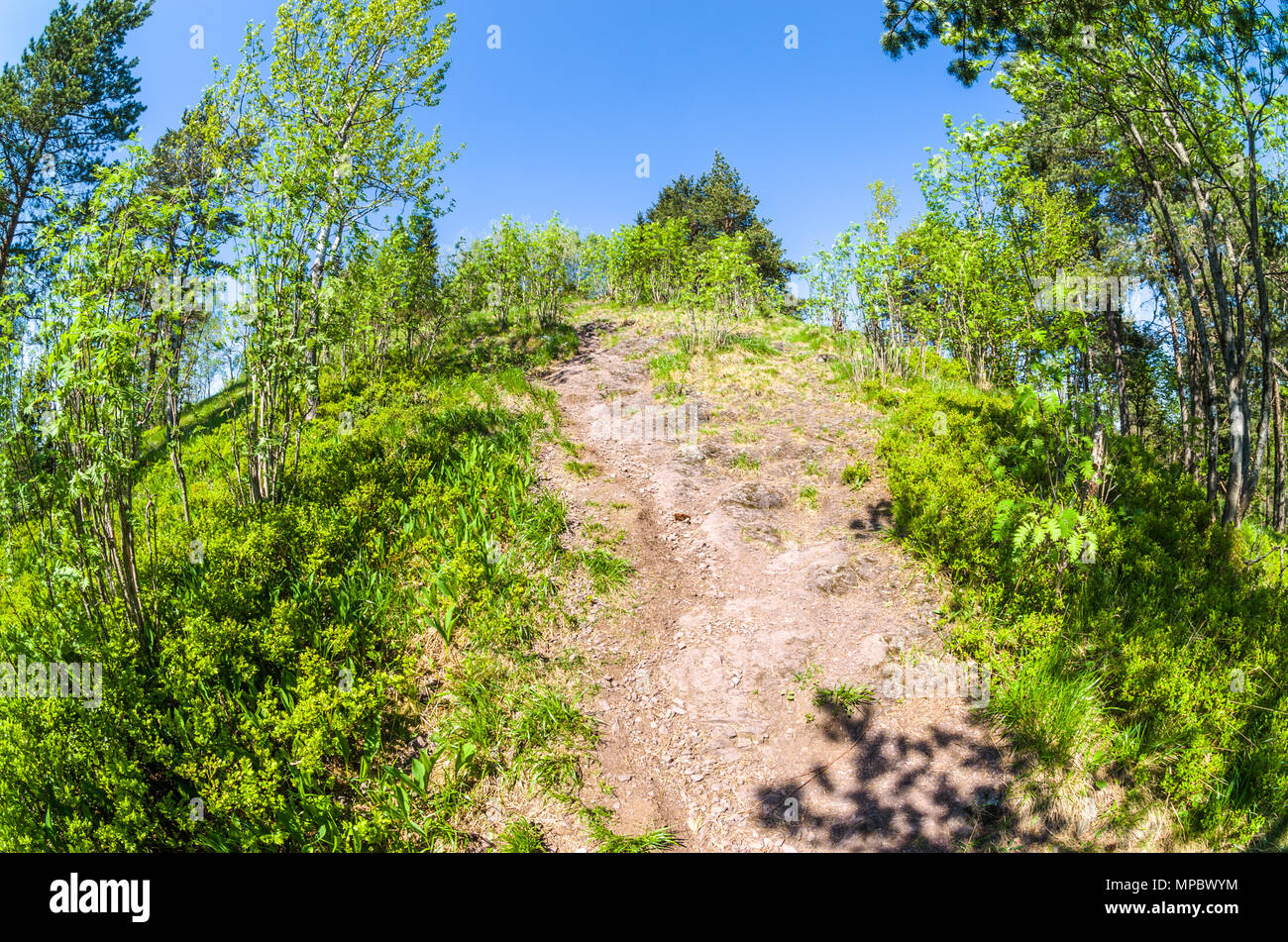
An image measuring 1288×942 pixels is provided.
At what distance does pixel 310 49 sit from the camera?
1193 centimetres

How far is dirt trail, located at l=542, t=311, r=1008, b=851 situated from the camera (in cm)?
419

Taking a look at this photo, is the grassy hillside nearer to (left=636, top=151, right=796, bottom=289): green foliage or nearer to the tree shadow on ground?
the tree shadow on ground

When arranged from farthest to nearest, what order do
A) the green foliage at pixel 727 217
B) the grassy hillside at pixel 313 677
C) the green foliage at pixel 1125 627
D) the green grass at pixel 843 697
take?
the green foliage at pixel 727 217 < the green grass at pixel 843 697 < the green foliage at pixel 1125 627 < the grassy hillside at pixel 313 677

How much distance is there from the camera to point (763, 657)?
221 inches

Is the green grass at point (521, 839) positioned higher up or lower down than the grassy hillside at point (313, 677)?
lower down

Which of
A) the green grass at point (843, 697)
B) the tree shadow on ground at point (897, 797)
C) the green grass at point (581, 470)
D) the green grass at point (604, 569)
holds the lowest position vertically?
the tree shadow on ground at point (897, 797)

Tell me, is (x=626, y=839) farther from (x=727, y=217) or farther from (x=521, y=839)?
(x=727, y=217)

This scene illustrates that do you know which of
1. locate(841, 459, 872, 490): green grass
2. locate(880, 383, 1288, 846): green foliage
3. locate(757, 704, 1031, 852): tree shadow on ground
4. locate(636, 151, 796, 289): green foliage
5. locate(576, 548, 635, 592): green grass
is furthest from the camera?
locate(636, 151, 796, 289): green foliage

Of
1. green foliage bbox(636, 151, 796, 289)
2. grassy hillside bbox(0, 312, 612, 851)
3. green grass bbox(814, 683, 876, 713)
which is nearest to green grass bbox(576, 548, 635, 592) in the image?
grassy hillside bbox(0, 312, 612, 851)

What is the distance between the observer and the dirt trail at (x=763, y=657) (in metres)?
4.19

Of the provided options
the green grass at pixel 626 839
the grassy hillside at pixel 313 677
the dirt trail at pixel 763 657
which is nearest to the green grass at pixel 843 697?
the dirt trail at pixel 763 657

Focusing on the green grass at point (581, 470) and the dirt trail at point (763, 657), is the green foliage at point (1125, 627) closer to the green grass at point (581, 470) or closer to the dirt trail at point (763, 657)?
the dirt trail at point (763, 657)

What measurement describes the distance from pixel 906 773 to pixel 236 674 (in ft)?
17.8

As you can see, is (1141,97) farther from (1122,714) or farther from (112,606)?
(112,606)
